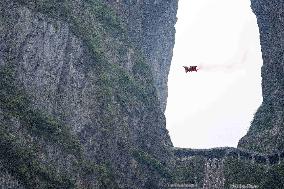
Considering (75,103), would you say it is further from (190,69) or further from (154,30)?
(154,30)

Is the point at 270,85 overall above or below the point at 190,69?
above

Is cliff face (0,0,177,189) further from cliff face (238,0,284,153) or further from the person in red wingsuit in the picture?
cliff face (238,0,284,153)

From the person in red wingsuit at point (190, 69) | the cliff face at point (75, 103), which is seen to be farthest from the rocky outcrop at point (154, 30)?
the person in red wingsuit at point (190, 69)

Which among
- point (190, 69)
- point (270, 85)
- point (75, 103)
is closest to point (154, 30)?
point (270, 85)

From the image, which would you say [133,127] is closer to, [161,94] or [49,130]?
[49,130]

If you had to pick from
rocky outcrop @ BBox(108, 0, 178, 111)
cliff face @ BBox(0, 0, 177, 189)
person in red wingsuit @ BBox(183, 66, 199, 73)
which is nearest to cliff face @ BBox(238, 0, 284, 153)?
cliff face @ BBox(0, 0, 177, 189)

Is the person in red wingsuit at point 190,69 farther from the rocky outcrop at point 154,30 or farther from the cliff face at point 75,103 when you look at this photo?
the rocky outcrop at point 154,30

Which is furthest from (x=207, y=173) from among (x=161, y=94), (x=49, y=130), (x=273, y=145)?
(x=161, y=94)
